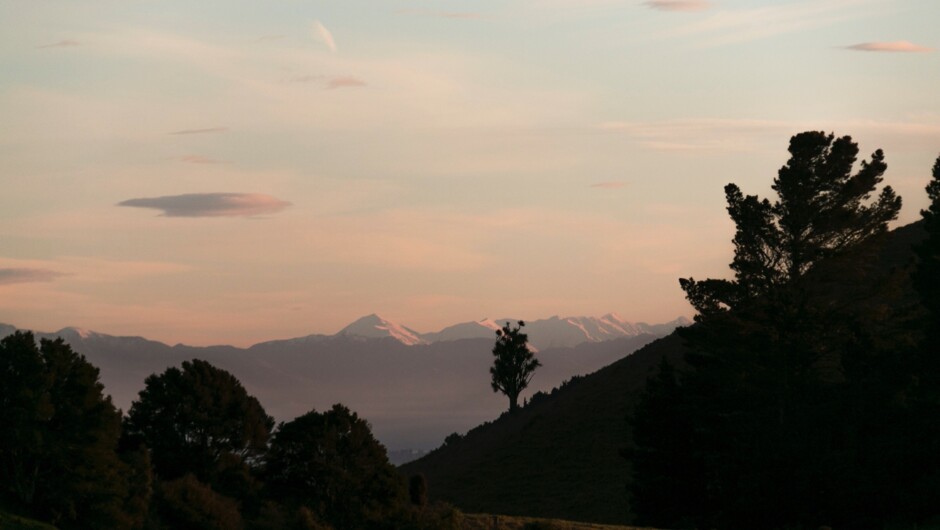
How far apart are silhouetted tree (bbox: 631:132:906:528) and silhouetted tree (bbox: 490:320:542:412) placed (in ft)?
249

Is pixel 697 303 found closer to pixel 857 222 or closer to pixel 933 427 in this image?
pixel 857 222

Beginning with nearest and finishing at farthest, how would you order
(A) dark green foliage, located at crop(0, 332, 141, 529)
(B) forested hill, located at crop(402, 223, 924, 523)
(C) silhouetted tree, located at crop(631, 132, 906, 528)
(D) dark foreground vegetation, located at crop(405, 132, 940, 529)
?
(D) dark foreground vegetation, located at crop(405, 132, 940, 529)
(C) silhouetted tree, located at crop(631, 132, 906, 528)
(A) dark green foliage, located at crop(0, 332, 141, 529)
(B) forested hill, located at crop(402, 223, 924, 523)

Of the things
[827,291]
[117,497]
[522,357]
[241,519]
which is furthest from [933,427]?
[522,357]

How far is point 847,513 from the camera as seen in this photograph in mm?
62125

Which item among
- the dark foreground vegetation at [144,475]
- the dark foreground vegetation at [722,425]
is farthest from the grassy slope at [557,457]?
the dark foreground vegetation at [144,475]

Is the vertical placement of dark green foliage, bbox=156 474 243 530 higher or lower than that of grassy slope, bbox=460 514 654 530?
higher

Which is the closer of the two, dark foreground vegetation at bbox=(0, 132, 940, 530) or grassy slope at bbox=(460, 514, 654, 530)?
dark foreground vegetation at bbox=(0, 132, 940, 530)

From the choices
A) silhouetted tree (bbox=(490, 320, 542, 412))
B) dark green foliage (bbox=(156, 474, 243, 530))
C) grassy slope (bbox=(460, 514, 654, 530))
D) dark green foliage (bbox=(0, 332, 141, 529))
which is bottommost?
grassy slope (bbox=(460, 514, 654, 530))

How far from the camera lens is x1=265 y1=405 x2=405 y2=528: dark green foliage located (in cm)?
6894

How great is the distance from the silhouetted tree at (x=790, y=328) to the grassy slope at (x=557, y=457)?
1965 centimetres

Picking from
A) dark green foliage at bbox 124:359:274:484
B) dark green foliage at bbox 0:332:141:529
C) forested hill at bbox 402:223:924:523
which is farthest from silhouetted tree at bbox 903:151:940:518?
dark green foliage at bbox 0:332:141:529

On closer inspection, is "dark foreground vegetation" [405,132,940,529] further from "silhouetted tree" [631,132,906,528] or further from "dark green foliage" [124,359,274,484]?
"dark green foliage" [124,359,274,484]

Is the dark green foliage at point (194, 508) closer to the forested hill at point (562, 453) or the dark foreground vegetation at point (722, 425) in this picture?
the dark foreground vegetation at point (722, 425)

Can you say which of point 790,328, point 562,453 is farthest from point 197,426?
point 562,453
